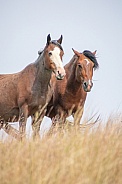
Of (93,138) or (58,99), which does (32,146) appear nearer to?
(93,138)

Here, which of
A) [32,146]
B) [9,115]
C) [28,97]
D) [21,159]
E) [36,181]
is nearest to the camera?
[36,181]

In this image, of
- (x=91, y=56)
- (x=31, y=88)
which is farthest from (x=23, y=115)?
(x=91, y=56)

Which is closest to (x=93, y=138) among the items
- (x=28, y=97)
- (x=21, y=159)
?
(x=21, y=159)

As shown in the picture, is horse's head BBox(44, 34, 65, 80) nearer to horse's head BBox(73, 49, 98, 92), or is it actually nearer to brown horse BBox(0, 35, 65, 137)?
brown horse BBox(0, 35, 65, 137)

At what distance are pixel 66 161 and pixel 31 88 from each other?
4118 mm

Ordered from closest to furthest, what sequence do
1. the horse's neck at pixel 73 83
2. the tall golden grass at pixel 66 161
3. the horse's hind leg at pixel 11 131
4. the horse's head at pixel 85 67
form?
1. the tall golden grass at pixel 66 161
2. the horse's hind leg at pixel 11 131
3. the horse's head at pixel 85 67
4. the horse's neck at pixel 73 83

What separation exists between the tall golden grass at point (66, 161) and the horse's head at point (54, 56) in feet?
8.66

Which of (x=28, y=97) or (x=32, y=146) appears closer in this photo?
(x=32, y=146)

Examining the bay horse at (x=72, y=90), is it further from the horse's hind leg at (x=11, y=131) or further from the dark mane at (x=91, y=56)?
the horse's hind leg at (x=11, y=131)

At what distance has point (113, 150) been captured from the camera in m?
4.68

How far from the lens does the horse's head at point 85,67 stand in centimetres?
819

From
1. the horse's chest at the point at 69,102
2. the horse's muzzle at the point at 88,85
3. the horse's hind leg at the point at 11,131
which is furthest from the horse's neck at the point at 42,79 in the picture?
the horse's hind leg at the point at 11,131

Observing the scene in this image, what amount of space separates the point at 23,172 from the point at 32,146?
82 centimetres

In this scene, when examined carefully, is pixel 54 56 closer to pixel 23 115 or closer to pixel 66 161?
pixel 23 115
